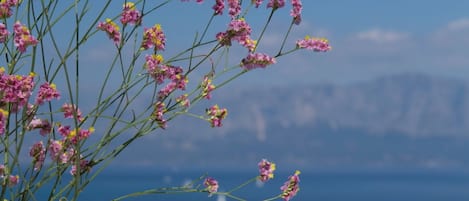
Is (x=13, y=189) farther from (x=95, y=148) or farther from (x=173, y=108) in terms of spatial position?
(x=173, y=108)

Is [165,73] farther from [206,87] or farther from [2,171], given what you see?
[2,171]

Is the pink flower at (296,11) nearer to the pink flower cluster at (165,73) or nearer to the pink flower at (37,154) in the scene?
the pink flower cluster at (165,73)

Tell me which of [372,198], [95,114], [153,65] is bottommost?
[95,114]

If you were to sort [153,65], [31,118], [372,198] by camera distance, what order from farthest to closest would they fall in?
[372,198] < [153,65] < [31,118]

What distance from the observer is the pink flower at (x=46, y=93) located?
143 inches

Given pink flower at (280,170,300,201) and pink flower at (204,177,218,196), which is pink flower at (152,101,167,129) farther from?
pink flower at (280,170,300,201)

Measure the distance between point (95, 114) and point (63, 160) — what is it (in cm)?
23

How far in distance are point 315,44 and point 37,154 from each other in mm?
1330

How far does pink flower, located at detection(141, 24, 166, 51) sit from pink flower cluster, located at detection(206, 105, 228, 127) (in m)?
0.38

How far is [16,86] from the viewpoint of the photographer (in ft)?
11.6

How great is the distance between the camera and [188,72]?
4.14 meters

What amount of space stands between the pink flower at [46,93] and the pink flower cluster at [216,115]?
823 millimetres

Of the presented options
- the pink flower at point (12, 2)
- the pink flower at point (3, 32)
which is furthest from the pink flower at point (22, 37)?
the pink flower at point (12, 2)

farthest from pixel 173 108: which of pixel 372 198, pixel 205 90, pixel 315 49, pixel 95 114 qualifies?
pixel 372 198
